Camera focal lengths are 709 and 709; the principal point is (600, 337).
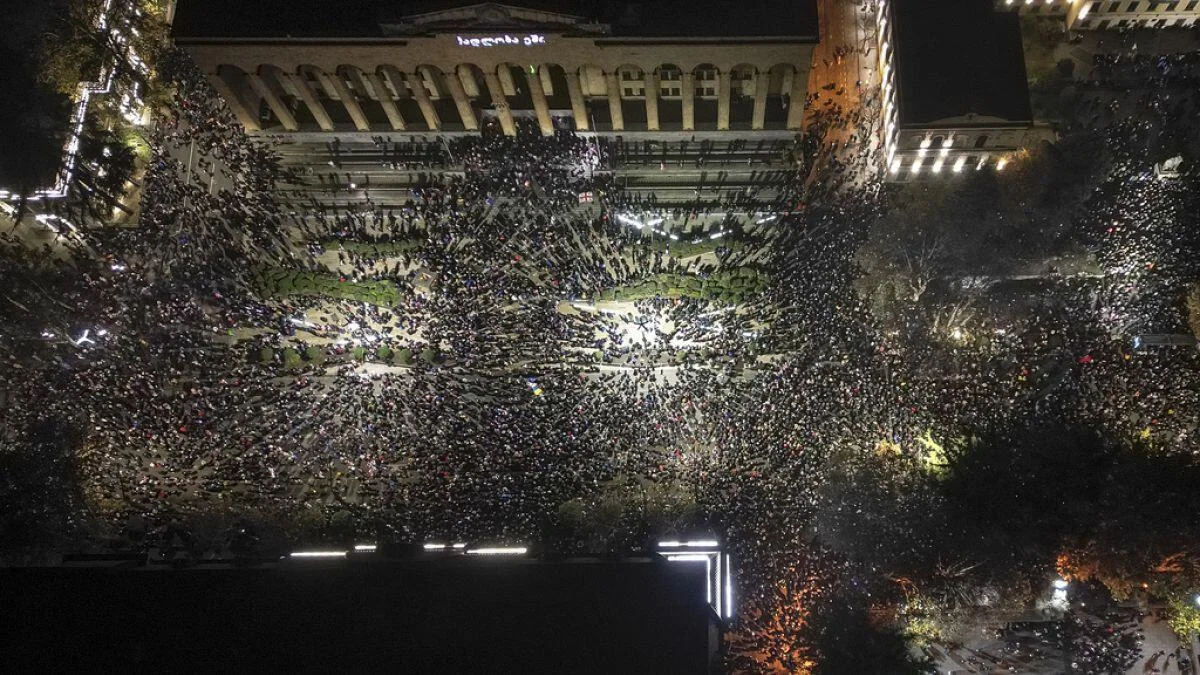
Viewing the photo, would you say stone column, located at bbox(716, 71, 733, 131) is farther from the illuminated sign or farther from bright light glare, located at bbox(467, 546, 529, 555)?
bright light glare, located at bbox(467, 546, 529, 555)

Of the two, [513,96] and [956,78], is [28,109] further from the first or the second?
[956,78]

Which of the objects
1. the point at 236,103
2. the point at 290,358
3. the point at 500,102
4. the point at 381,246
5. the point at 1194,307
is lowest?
the point at 290,358

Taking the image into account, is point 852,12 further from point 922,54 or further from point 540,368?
point 540,368

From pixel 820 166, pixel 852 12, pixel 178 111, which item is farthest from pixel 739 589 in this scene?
pixel 178 111

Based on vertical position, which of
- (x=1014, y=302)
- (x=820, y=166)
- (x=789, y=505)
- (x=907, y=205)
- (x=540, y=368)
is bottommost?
(x=789, y=505)

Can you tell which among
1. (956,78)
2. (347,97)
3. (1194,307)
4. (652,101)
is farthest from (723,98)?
(1194,307)

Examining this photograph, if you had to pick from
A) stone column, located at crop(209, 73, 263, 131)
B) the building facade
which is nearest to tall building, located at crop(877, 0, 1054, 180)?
the building facade

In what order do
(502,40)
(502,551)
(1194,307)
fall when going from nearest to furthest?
(502,551), (502,40), (1194,307)

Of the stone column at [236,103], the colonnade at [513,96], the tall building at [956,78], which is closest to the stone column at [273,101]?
the colonnade at [513,96]
